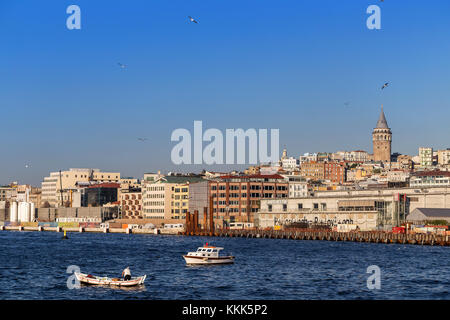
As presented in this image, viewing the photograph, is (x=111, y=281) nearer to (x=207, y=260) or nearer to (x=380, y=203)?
(x=207, y=260)

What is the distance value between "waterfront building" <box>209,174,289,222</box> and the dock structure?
21.9 meters

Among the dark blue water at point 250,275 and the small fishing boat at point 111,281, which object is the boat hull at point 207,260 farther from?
the small fishing boat at point 111,281

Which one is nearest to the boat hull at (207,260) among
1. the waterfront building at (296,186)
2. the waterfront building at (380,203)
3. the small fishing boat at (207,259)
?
the small fishing boat at (207,259)

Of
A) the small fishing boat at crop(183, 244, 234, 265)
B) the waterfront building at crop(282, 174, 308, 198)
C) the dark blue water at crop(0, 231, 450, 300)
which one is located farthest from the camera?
the waterfront building at crop(282, 174, 308, 198)

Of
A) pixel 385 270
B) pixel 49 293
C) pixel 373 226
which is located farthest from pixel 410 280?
pixel 373 226

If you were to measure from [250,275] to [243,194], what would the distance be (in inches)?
4758

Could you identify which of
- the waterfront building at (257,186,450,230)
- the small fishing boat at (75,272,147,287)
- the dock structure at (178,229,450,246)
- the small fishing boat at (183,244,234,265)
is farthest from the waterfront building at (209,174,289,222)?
the small fishing boat at (75,272,147,287)

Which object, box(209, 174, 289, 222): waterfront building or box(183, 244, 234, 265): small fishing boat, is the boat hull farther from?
box(209, 174, 289, 222): waterfront building

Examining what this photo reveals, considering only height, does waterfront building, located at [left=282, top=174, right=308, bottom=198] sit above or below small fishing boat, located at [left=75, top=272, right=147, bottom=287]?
above

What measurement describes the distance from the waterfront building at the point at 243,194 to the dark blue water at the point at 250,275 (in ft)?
291

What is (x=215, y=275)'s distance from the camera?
6456 cm

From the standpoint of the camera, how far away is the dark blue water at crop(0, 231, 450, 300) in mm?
49844
